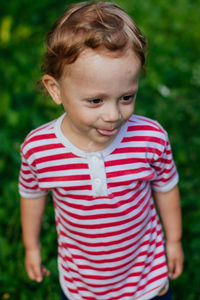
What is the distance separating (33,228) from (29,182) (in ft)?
0.89

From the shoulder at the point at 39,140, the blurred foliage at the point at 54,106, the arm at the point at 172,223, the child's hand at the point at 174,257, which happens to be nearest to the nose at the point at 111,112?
the shoulder at the point at 39,140

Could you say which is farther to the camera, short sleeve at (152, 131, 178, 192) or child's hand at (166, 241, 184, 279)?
child's hand at (166, 241, 184, 279)

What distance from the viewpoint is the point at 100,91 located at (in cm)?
146

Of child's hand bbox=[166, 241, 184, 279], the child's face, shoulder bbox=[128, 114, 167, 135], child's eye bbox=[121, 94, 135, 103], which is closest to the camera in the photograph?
the child's face

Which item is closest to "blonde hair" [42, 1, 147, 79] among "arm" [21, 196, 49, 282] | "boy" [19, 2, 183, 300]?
"boy" [19, 2, 183, 300]

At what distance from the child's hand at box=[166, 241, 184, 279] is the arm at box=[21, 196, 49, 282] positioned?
0.60 m

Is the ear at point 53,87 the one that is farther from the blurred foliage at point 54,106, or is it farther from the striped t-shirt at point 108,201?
the blurred foliage at point 54,106

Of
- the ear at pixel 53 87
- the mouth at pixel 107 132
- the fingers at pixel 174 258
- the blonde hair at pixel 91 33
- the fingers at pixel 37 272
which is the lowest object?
the fingers at pixel 37 272

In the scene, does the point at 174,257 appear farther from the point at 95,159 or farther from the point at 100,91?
the point at 100,91

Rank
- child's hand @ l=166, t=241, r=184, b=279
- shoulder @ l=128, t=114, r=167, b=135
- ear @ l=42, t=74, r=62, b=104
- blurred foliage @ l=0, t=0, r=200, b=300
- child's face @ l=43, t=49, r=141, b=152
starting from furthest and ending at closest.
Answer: blurred foliage @ l=0, t=0, r=200, b=300, child's hand @ l=166, t=241, r=184, b=279, shoulder @ l=128, t=114, r=167, b=135, ear @ l=42, t=74, r=62, b=104, child's face @ l=43, t=49, r=141, b=152

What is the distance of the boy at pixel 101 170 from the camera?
1466mm

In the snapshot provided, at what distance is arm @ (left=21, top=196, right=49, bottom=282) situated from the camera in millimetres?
1963

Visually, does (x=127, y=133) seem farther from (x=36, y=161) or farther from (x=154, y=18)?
(x=154, y=18)

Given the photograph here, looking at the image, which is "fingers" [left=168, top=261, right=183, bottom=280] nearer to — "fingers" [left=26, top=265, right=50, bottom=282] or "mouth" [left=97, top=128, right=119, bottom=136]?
"fingers" [left=26, top=265, right=50, bottom=282]
